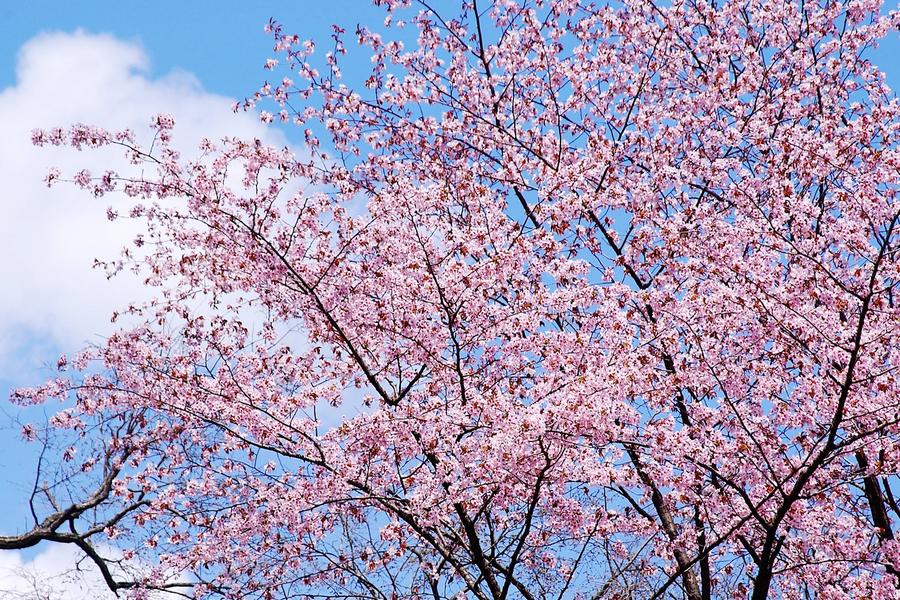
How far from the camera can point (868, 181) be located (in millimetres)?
9125

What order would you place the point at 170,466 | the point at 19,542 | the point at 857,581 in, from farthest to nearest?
the point at 19,542, the point at 170,466, the point at 857,581

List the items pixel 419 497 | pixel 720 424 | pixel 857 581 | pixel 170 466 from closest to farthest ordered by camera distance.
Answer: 1. pixel 419 497
2. pixel 857 581
3. pixel 720 424
4. pixel 170 466

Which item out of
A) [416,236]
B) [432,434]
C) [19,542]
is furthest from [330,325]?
[19,542]

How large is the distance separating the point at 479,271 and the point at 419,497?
88.3 inches

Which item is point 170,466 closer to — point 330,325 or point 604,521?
point 330,325

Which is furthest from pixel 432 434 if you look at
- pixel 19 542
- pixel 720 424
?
pixel 19 542

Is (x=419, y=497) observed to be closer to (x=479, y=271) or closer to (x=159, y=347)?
(x=479, y=271)

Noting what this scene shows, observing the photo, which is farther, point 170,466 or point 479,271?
point 170,466

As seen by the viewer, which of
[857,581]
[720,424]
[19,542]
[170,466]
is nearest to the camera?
[857,581]

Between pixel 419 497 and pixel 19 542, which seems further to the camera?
pixel 19 542

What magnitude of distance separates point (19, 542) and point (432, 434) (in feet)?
34.4

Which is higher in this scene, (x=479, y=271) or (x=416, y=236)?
(x=416, y=236)

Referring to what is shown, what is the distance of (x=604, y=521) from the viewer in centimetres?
859

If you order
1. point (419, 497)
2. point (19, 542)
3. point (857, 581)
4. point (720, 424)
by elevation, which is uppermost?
A: point (19, 542)
